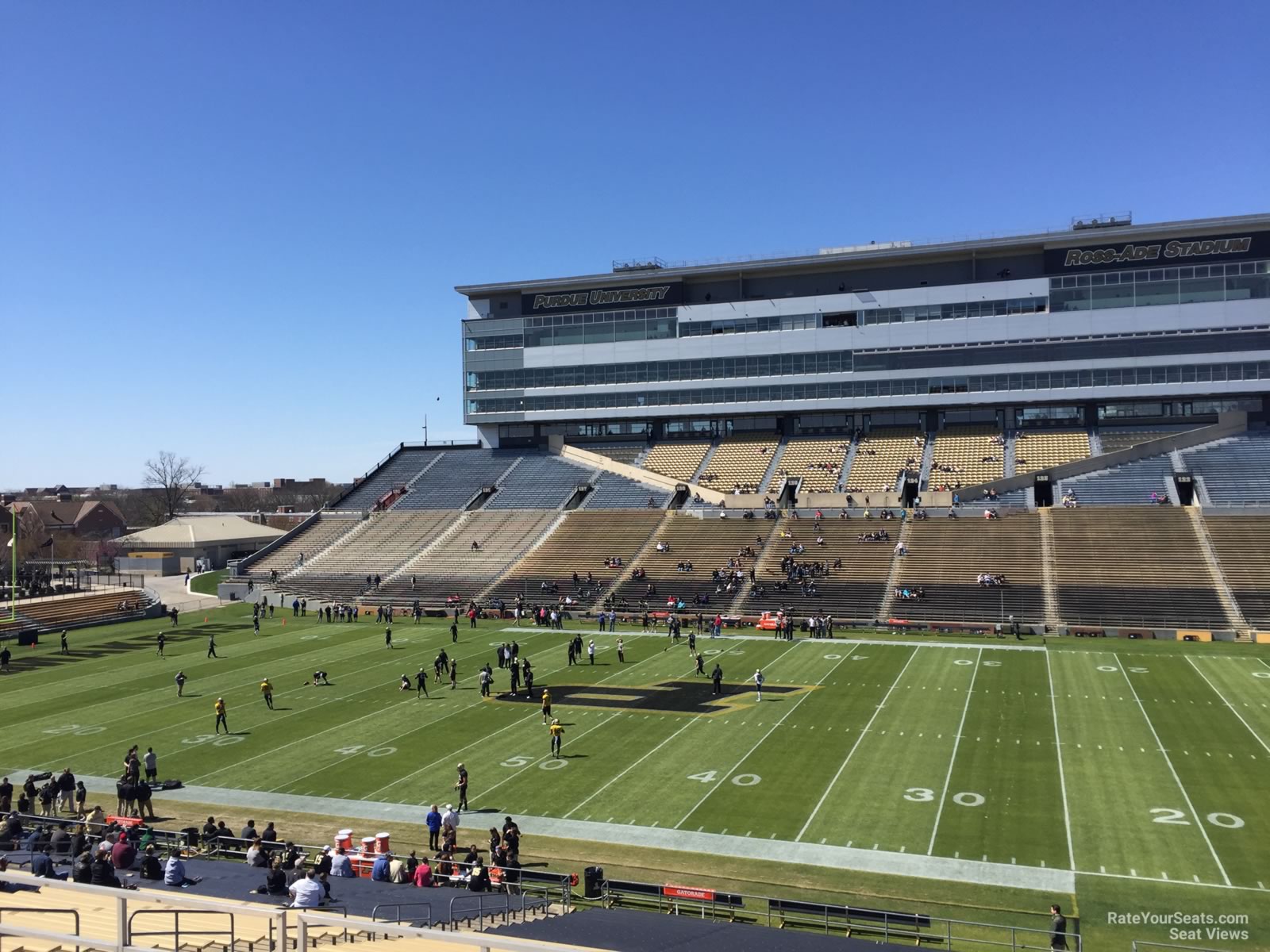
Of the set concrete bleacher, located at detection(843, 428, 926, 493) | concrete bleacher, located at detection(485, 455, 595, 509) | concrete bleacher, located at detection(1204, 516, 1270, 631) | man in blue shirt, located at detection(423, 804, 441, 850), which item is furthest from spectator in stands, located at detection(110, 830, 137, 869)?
concrete bleacher, located at detection(485, 455, 595, 509)

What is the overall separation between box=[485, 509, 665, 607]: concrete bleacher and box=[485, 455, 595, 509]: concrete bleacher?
415 centimetres

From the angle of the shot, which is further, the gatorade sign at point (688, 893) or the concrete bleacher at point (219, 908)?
the gatorade sign at point (688, 893)

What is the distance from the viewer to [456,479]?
8500cm

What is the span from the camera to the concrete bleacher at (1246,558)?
47312mm

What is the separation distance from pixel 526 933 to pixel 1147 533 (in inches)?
2062

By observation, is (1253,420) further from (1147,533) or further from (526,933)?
(526,933)

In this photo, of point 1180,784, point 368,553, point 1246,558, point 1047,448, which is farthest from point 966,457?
point 1180,784

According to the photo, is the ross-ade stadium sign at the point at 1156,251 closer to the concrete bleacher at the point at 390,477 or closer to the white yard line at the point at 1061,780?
the white yard line at the point at 1061,780

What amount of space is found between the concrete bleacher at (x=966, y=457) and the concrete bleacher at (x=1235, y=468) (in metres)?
11.5

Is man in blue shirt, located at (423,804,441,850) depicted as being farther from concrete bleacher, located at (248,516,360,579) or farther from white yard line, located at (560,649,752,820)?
concrete bleacher, located at (248,516,360,579)

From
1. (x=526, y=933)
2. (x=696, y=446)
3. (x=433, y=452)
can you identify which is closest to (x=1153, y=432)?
(x=696, y=446)

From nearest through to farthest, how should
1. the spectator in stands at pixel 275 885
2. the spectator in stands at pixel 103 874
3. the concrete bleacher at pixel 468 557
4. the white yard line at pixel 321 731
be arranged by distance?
the spectator in stands at pixel 103 874
the spectator in stands at pixel 275 885
the white yard line at pixel 321 731
the concrete bleacher at pixel 468 557

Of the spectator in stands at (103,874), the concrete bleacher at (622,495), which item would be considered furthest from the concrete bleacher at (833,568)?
the spectator in stands at (103,874)

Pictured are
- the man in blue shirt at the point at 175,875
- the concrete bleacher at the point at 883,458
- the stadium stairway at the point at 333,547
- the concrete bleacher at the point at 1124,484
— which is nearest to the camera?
the man in blue shirt at the point at 175,875
